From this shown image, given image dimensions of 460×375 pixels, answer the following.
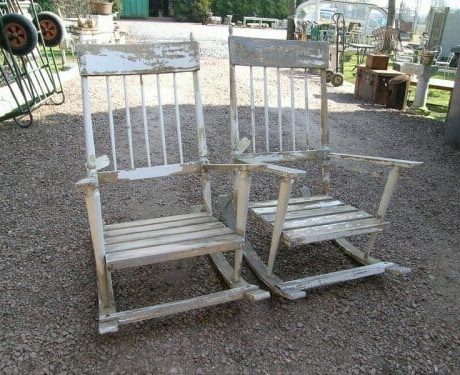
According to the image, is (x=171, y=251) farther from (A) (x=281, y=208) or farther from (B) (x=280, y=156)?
(B) (x=280, y=156)

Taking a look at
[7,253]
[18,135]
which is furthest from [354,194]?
[18,135]

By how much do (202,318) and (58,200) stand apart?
1814mm

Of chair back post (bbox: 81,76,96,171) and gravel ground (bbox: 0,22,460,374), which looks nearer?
gravel ground (bbox: 0,22,460,374)

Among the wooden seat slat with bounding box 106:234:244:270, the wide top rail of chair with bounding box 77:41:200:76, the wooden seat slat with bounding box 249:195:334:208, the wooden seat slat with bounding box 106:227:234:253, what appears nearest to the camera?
the wooden seat slat with bounding box 106:234:244:270

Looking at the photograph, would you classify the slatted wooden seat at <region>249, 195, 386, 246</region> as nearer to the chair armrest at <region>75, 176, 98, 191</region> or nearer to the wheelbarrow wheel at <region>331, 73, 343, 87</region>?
the chair armrest at <region>75, 176, 98, 191</region>

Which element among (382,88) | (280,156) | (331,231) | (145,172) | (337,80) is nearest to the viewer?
(331,231)

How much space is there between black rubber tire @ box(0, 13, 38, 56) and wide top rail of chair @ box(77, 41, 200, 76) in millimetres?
3311

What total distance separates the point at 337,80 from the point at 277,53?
650 centimetres

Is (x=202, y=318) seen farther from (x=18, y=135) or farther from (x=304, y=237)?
(x=18, y=135)

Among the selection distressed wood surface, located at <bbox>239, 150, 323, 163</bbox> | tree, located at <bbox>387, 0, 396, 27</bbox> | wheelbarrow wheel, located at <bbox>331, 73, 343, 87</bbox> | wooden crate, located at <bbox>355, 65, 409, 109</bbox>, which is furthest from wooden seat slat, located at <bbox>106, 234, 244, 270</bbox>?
tree, located at <bbox>387, 0, 396, 27</bbox>

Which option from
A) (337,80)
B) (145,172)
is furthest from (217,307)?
(337,80)

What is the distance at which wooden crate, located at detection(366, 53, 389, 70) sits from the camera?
7285 mm

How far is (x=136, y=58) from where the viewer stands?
222 centimetres

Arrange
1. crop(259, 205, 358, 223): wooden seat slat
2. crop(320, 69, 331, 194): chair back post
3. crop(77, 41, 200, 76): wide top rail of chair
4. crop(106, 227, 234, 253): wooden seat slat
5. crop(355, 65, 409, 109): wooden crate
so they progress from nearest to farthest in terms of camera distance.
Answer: crop(106, 227, 234, 253): wooden seat slat
crop(77, 41, 200, 76): wide top rail of chair
crop(259, 205, 358, 223): wooden seat slat
crop(320, 69, 331, 194): chair back post
crop(355, 65, 409, 109): wooden crate
